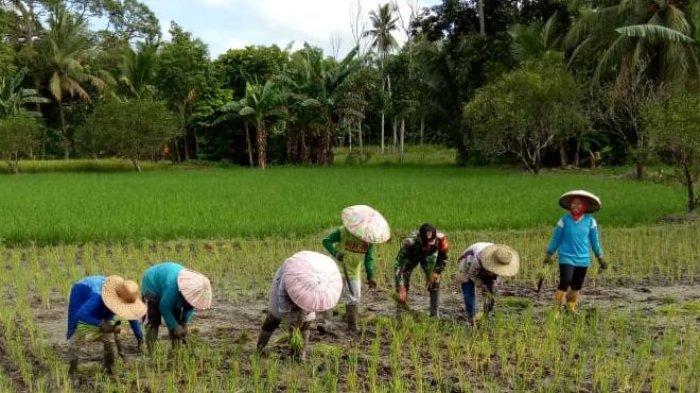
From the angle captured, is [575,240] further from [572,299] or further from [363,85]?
[363,85]

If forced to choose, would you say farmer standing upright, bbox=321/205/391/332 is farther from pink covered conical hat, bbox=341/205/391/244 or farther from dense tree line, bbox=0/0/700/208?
dense tree line, bbox=0/0/700/208

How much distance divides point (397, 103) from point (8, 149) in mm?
15472

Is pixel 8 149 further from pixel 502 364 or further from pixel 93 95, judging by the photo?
pixel 502 364

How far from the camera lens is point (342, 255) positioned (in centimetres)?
500

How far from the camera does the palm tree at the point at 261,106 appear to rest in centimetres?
2848

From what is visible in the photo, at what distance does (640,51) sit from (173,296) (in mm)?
19304

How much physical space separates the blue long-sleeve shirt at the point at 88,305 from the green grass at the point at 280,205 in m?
5.48

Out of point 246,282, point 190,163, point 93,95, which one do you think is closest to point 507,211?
point 246,282

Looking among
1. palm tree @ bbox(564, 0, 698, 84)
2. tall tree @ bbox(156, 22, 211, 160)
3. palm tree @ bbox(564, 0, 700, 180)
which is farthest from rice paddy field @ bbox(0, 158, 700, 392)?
tall tree @ bbox(156, 22, 211, 160)

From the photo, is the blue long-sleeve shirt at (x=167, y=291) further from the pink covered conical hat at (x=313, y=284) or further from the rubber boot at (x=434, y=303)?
the rubber boot at (x=434, y=303)

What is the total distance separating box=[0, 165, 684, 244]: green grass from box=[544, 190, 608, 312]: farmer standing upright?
14.9ft

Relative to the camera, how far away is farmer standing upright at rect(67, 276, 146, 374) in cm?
380

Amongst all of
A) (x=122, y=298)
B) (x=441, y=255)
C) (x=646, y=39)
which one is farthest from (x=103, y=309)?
(x=646, y=39)

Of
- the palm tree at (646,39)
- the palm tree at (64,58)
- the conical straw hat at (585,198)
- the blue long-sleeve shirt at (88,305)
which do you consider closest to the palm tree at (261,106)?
the palm tree at (64,58)
